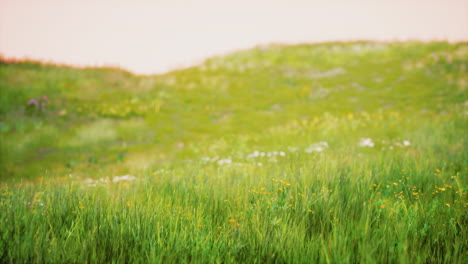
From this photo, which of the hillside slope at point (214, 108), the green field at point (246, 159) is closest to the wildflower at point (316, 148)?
the green field at point (246, 159)

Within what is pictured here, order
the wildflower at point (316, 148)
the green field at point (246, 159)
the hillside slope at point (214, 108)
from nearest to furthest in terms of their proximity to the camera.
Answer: the green field at point (246, 159), the wildflower at point (316, 148), the hillside slope at point (214, 108)

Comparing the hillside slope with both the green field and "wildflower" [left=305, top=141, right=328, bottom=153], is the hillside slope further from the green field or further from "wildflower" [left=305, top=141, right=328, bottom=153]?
"wildflower" [left=305, top=141, right=328, bottom=153]

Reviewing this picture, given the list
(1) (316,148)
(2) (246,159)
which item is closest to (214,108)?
(2) (246,159)

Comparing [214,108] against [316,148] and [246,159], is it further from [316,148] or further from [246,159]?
[316,148]

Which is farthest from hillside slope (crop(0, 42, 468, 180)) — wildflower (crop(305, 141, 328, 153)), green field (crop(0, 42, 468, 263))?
wildflower (crop(305, 141, 328, 153))

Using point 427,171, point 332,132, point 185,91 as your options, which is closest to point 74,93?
point 185,91

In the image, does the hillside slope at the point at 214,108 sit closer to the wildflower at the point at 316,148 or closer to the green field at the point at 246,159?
the green field at the point at 246,159

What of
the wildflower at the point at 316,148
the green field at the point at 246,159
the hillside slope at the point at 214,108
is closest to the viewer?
the green field at the point at 246,159

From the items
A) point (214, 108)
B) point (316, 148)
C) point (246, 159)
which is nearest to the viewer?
point (316, 148)

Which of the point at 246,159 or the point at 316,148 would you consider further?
the point at 246,159

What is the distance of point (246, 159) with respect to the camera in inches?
312

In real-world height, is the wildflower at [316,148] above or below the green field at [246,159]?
below

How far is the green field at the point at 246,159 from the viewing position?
8.40ft

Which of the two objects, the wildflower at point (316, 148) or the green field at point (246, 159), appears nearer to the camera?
the green field at point (246, 159)
